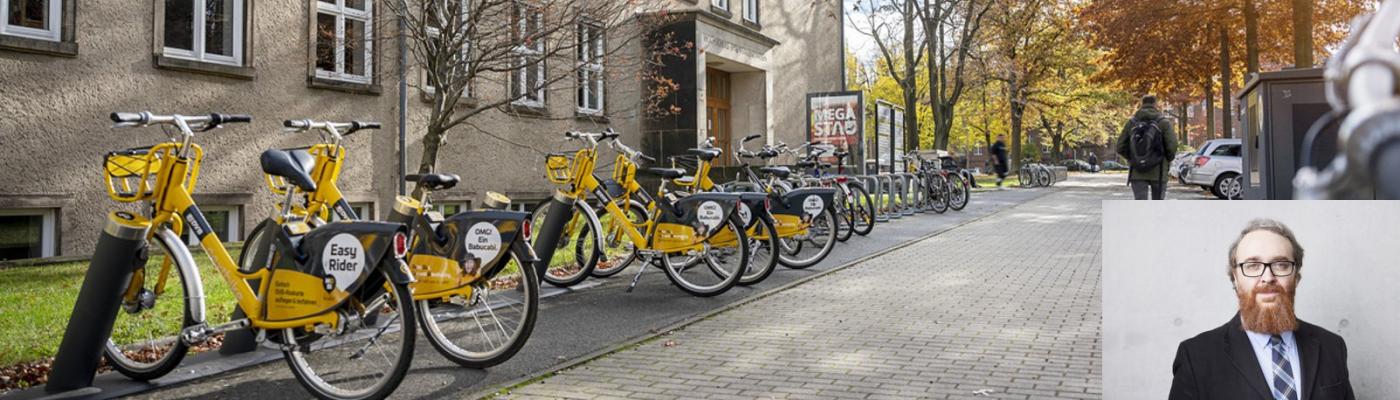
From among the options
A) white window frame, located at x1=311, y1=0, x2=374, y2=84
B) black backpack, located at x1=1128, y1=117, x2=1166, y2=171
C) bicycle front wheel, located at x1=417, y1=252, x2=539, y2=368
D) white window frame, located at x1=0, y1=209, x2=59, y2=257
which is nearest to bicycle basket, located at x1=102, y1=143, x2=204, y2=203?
bicycle front wheel, located at x1=417, y1=252, x2=539, y2=368

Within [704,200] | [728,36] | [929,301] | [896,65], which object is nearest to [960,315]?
[929,301]

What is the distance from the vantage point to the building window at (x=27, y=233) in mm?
10102

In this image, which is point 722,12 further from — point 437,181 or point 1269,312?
point 1269,312

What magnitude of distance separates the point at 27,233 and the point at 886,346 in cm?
858

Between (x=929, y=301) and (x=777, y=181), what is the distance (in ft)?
14.6

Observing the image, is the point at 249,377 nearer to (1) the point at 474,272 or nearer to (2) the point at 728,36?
(1) the point at 474,272

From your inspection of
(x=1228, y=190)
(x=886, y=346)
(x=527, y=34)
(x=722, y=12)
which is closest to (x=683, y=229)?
(x=886, y=346)

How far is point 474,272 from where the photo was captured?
18.4ft

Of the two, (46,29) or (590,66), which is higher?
(590,66)

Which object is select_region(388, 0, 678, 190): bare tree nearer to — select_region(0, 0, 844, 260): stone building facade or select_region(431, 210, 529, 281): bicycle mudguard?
select_region(0, 0, 844, 260): stone building facade

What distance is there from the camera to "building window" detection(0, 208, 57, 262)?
10.1m

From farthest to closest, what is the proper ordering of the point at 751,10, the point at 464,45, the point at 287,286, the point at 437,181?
the point at 751,10 → the point at 464,45 → the point at 437,181 → the point at 287,286

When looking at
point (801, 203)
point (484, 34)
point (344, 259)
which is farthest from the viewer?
point (484, 34)

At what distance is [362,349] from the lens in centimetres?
483
